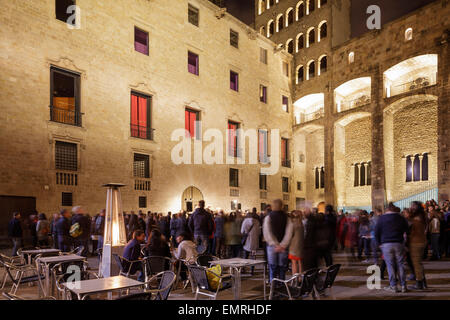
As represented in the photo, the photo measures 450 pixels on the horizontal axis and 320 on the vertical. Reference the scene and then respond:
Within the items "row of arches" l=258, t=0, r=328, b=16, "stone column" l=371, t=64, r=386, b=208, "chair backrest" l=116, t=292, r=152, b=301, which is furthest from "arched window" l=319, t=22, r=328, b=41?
"chair backrest" l=116, t=292, r=152, b=301

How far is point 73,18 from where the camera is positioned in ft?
49.8

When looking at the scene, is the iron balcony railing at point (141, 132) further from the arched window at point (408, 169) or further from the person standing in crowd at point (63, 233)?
the arched window at point (408, 169)

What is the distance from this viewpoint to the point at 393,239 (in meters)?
6.25

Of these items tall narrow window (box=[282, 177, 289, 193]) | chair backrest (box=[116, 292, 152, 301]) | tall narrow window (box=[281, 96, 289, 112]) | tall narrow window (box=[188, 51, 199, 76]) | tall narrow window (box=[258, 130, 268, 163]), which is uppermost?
tall narrow window (box=[188, 51, 199, 76])

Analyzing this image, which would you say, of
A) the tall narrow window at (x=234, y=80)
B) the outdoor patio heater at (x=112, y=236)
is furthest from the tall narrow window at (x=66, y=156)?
the tall narrow window at (x=234, y=80)

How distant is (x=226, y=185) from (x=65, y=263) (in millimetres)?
14964

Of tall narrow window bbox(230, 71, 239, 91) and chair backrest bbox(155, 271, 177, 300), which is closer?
chair backrest bbox(155, 271, 177, 300)

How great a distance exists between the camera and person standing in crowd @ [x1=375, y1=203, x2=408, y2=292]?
6242 mm

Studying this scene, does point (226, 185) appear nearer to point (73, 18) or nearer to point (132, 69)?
point (132, 69)

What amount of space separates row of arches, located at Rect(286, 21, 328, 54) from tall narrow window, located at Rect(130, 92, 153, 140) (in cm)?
1523

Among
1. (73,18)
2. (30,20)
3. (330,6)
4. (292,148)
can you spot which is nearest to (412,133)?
(292,148)

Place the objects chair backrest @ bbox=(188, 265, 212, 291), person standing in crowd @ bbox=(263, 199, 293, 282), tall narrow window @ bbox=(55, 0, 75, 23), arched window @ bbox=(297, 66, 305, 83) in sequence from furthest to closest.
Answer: arched window @ bbox=(297, 66, 305, 83)
tall narrow window @ bbox=(55, 0, 75, 23)
person standing in crowd @ bbox=(263, 199, 293, 282)
chair backrest @ bbox=(188, 265, 212, 291)

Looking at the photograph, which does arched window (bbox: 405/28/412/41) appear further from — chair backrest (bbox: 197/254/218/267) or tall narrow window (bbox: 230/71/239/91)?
chair backrest (bbox: 197/254/218/267)

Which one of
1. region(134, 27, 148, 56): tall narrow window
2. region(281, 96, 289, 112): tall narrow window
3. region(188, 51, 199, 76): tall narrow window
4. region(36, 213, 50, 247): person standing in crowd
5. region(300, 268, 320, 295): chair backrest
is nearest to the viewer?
region(300, 268, 320, 295): chair backrest
